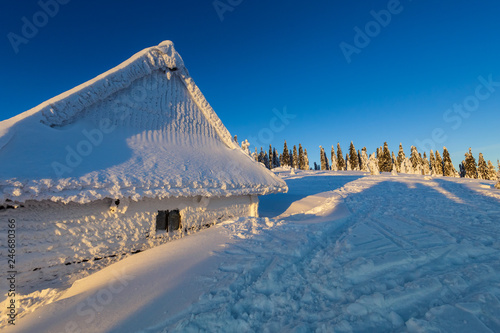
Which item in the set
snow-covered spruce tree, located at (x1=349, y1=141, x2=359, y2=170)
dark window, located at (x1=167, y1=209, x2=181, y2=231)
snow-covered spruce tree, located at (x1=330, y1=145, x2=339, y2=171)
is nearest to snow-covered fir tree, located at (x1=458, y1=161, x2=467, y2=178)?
snow-covered spruce tree, located at (x1=349, y1=141, x2=359, y2=170)

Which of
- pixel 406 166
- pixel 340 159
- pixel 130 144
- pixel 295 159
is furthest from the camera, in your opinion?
pixel 295 159

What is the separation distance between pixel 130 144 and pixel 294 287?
616 cm

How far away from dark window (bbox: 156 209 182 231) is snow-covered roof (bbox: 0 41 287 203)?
0.94 m

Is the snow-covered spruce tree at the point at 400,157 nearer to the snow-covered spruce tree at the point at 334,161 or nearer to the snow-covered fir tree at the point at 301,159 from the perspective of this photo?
the snow-covered spruce tree at the point at 334,161

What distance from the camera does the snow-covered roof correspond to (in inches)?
173

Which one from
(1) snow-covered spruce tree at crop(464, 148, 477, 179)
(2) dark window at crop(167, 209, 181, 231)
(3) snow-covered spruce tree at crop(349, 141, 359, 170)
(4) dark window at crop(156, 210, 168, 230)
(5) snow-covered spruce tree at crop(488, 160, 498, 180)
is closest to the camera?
(4) dark window at crop(156, 210, 168, 230)

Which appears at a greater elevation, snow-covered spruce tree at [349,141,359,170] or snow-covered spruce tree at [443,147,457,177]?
snow-covered spruce tree at [349,141,359,170]

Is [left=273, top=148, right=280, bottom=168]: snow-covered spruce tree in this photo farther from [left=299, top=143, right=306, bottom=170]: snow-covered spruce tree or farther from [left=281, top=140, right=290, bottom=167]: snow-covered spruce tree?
[left=299, top=143, right=306, bottom=170]: snow-covered spruce tree

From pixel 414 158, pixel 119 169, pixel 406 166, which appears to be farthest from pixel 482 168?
pixel 119 169

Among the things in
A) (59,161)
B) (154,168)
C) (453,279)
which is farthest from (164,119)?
(453,279)

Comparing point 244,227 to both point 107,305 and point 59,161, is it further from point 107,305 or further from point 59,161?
point 59,161

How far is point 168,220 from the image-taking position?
6047mm

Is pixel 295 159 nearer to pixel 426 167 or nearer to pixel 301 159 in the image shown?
pixel 301 159

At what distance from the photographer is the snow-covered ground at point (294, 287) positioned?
8.23 ft
